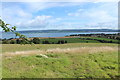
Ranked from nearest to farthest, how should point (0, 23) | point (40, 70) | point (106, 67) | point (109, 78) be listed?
point (0, 23) → point (109, 78) → point (40, 70) → point (106, 67)

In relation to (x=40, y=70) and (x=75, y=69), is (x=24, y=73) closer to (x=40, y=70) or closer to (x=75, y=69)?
(x=40, y=70)

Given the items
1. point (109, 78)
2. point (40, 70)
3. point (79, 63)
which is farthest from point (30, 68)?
point (109, 78)

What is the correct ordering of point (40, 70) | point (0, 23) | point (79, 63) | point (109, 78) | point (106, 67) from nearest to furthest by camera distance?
1. point (0, 23)
2. point (109, 78)
3. point (40, 70)
4. point (106, 67)
5. point (79, 63)

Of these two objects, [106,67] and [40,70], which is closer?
[40,70]

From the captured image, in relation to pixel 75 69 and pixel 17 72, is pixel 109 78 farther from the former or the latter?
pixel 17 72

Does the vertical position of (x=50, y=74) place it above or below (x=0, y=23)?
below

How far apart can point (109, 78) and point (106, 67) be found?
6.02ft

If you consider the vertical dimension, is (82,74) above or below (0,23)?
below

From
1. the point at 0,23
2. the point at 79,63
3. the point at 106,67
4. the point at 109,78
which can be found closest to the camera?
the point at 0,23

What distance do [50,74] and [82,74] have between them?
2147 millimetres

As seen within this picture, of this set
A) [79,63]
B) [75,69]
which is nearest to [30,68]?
[75,69]

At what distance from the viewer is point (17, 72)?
8.66m

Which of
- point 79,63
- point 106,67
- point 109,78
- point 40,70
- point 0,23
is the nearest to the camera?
point 0,23

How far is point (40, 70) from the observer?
9.28 metres
